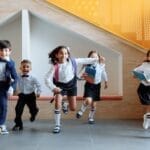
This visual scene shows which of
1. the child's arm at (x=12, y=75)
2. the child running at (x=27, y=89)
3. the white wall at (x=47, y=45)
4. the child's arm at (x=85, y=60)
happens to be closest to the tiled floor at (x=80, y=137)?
the child running at (x=27, y=89)

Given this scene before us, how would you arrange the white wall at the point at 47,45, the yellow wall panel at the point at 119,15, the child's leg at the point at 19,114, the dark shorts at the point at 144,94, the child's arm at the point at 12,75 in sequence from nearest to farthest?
the child's arm at the point at 12,75 < the dark shorts at the point at 144,94 < the child's leg at the point at 19,114 < the yellow wall panel at the point at 119,15 < the white wall at the point at 47,45

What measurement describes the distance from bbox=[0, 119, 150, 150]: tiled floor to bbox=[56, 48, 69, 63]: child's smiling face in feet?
3.22

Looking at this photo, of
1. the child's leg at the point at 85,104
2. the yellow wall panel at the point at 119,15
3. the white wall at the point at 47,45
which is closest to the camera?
the child's leg at the point at 85,104

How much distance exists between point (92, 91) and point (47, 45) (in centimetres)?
174

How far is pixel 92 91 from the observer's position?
6203 millimetres

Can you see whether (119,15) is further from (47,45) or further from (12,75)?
(12,75)

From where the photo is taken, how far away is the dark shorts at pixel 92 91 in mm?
6172

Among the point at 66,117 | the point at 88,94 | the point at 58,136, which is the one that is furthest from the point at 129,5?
the point at 58,136

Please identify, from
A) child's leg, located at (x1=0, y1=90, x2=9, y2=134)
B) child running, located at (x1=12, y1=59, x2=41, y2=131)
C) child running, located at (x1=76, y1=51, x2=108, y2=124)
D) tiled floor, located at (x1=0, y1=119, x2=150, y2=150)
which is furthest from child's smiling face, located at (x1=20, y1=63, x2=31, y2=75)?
child running, located at (x1=76, y1=51, x2=108, y2=124)

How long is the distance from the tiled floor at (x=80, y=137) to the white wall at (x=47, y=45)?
1.44 m

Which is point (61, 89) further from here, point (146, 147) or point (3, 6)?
point (3, 6)

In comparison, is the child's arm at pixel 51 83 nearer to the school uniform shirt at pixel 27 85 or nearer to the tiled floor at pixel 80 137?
the school uniform shirt at pixel 27 85

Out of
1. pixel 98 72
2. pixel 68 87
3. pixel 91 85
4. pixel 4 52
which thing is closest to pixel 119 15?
pixel 98 72

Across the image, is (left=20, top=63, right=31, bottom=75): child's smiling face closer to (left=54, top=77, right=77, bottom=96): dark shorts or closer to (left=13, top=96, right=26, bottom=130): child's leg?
(left=13, top=96, right=26, bottom=130): child's leg
